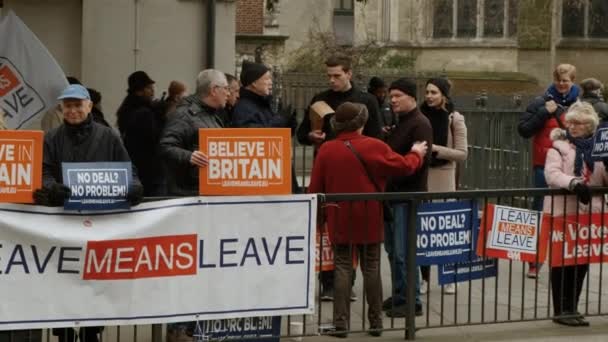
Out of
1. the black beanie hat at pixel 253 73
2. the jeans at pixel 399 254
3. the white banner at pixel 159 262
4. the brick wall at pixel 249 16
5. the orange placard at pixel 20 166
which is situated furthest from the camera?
the brick wall at pixel 249 16

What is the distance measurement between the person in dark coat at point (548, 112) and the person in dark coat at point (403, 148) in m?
2.19

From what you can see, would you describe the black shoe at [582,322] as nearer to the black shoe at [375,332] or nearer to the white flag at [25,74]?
the black shoe at [375,332]

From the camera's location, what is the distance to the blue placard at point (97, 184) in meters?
8.40

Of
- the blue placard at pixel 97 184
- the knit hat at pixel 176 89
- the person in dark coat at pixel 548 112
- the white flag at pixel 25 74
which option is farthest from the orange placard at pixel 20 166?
the person in dark coat at pixel 548 112

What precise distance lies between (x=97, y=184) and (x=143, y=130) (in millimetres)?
4132

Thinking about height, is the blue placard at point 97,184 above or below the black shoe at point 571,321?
above

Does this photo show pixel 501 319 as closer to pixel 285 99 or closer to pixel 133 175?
pixel 133 175

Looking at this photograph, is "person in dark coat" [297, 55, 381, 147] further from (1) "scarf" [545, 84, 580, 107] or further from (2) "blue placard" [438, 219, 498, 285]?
(1) "scarf" [545, 84, 580, 107]

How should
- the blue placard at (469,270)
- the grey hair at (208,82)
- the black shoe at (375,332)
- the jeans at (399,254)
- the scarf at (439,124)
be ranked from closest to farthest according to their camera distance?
the grey hair at (208,82) → the black shoe at (375,332) → the blue placard at (469,270) → the jeans at (399,254) → the scarf at (439,124)

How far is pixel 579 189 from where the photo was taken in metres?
10.2

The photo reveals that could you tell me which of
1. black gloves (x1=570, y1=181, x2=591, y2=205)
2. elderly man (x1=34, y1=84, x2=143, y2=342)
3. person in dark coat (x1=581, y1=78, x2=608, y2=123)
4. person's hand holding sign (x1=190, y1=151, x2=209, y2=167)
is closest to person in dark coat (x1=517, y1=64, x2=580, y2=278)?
person in dark coat (x1=581, y1=78, x2=608, y2=123)

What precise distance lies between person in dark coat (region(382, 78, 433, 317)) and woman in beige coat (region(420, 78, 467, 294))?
727 millimetres

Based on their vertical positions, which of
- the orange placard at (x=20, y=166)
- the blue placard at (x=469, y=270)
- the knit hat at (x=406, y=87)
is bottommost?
the blue placard at (x=469, y=270)

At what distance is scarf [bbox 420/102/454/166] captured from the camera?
1172cm
